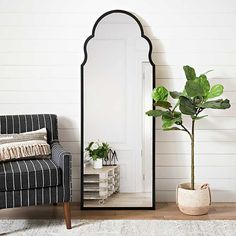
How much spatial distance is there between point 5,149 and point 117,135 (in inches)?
39.5

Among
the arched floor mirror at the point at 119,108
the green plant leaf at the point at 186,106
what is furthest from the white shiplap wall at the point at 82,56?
the green plant leaf at the point at 186,106

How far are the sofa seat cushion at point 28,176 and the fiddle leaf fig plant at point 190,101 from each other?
0.97m

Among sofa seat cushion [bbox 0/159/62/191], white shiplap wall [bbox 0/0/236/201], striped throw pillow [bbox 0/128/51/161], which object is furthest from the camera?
white shiplap wall [bbox 0/0/236/201]

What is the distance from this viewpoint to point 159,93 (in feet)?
14.1

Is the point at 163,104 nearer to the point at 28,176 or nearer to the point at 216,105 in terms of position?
the point at 216,105

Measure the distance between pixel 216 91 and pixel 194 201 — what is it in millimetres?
925

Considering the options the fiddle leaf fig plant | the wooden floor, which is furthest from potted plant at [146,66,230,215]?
the wooden floor

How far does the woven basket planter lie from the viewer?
4.20m

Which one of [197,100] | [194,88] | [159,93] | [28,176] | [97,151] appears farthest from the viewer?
[97,151]

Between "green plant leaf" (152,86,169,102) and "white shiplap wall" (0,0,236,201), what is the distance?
321 mm

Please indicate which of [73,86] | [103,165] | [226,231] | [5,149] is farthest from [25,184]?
[226,231]

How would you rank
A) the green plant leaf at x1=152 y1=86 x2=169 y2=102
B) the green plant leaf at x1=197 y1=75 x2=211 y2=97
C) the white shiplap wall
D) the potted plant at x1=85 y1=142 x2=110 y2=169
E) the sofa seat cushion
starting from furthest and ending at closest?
the white shiplap wall, the potted plant at x1=85 y1=142 x2=110 y2=169, the green plant leaf at x1=152 y1=86 x2=169 y2=102, the green plant leaf at x1=197 y1=75 x2=211 y2=97, the sofa seat cushion

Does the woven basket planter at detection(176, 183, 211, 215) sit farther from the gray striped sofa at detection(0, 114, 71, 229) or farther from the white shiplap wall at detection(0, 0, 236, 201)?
the gray striped sofa at detection(0, 114, 71, 229)

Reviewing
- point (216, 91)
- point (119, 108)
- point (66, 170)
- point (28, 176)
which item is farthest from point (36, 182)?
point (216, 91)
